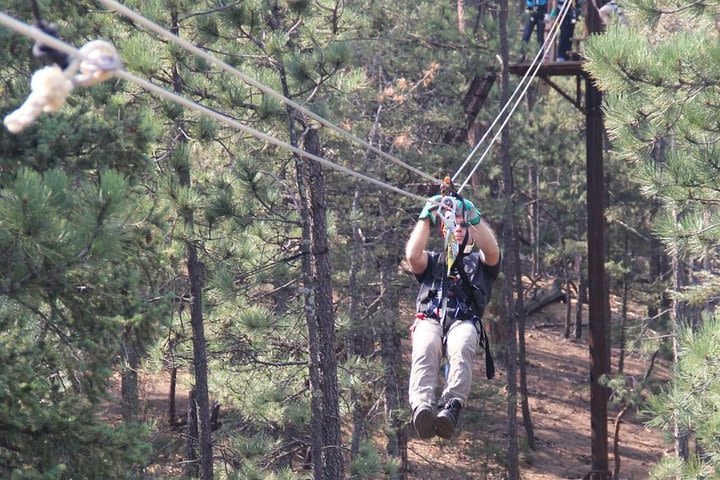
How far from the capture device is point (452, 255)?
6.51 meters

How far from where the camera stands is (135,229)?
822 cm

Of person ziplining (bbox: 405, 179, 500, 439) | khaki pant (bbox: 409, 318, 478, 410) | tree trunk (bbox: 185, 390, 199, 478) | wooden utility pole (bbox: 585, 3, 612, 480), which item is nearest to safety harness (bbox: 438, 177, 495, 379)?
person ziplining (bbox: 405, 179, 500, 439)

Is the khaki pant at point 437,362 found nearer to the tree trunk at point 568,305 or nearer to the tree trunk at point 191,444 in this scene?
the tree trunk at point 191,444

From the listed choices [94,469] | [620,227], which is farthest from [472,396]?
[94,469]

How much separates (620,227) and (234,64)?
16.3m

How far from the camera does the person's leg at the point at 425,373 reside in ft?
20.0

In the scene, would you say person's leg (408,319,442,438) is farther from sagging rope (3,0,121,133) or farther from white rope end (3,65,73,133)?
white rope end (3,65,73,133)

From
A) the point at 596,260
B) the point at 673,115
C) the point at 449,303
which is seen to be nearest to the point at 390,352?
the point at 596,260

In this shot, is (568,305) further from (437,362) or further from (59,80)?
(59,80)

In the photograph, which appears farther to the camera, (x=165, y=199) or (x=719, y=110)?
(x=165, y=199)

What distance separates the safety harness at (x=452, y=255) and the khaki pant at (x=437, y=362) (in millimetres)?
102

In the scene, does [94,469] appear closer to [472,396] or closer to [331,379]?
[331,379]

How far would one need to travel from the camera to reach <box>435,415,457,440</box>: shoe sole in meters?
6.09

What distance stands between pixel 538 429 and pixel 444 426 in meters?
18.2
